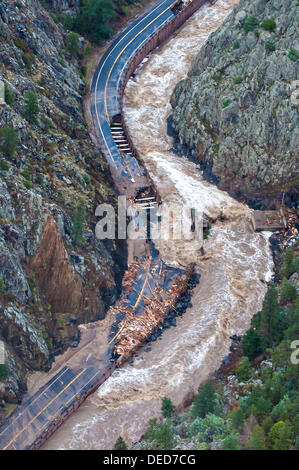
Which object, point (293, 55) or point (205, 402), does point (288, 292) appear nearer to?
point (205, 402)

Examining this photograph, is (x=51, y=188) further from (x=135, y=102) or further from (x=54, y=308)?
(x=135, y=102)

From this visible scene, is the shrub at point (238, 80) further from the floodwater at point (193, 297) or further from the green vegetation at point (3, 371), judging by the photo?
the green vegetation at point (3, 371)

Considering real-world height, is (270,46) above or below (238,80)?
above

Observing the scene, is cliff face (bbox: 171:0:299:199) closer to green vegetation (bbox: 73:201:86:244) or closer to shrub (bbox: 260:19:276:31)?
shrub (bbox: 260:19:276:31)

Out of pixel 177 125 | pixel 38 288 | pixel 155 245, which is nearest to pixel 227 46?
pixel 177 125

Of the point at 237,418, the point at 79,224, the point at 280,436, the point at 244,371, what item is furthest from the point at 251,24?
the point at 280,436

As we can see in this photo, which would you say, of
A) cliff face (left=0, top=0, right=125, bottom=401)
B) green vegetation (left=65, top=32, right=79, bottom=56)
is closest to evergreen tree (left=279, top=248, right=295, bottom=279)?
cliff face (left=0, top=0, right=125, bottom=401)

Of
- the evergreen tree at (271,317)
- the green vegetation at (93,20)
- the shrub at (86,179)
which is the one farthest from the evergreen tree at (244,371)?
the green vegetation at (93,20)
